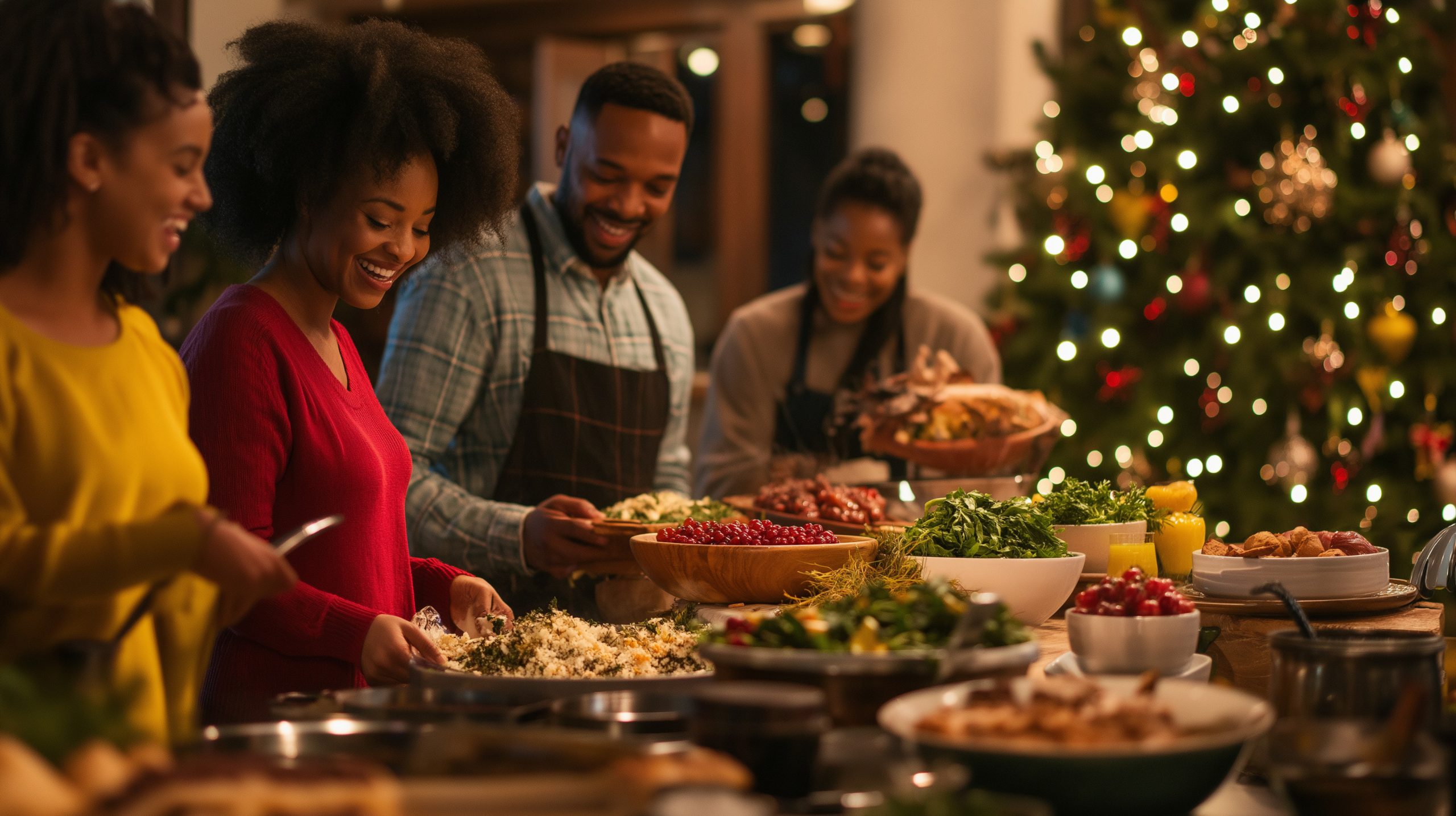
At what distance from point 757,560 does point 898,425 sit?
3.80 ft

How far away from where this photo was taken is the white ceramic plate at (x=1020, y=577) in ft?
7.45

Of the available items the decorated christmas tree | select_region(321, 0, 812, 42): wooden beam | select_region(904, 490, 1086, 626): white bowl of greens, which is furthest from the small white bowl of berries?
select_region(321, 0, 812, 42): wooden beam

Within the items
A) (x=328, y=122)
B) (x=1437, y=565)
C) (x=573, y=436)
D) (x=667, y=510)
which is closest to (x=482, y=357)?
(x=573, y=436)

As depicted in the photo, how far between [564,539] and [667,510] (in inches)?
14.0

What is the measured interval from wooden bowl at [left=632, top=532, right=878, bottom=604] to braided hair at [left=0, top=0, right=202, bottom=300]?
1.22 metres

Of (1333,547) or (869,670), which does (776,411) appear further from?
(869,670)

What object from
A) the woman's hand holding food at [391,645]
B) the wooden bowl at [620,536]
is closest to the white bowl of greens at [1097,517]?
the wooden bowl at [620,536]

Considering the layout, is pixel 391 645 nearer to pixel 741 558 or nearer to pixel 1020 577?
pixel 741 558

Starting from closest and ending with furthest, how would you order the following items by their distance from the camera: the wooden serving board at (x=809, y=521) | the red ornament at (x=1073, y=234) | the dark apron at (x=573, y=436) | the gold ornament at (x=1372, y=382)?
the wooden serving board at (x=809, y=521)
the dark apron at (x=573, y=436)
the gold ornament at (x=1372, y=382)
the red ornament at (x=1073, y=234)

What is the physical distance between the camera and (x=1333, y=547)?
245 centimetres

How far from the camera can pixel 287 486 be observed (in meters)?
2.08

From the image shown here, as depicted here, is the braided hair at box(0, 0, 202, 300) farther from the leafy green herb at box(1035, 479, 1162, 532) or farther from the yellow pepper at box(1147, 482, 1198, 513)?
the yellow pepper at box(1147, 482, 1198, 513)

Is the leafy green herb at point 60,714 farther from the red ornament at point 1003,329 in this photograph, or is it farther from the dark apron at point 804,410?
the red ornament at point 1003,329

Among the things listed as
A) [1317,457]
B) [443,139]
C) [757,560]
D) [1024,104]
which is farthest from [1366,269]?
[443,139]
